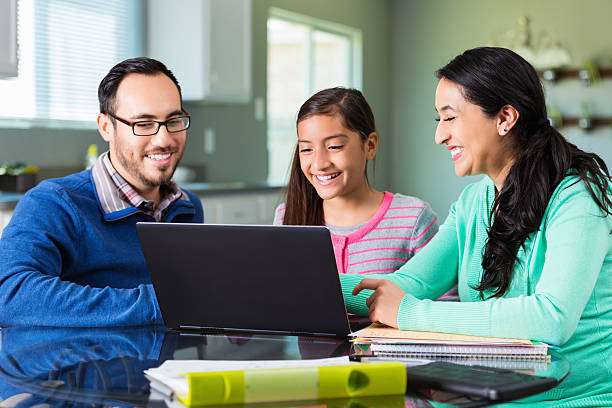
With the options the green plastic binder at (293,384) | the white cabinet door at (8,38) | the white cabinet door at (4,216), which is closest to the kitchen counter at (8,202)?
the white cabinet door at (4,216)

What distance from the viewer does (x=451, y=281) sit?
1.68 m

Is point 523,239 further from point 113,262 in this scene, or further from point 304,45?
point 304,45

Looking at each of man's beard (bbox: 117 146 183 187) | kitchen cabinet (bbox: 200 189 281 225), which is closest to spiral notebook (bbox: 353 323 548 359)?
man's beard (bbox: 117 146 183 187)

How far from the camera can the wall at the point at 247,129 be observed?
12.7 ft

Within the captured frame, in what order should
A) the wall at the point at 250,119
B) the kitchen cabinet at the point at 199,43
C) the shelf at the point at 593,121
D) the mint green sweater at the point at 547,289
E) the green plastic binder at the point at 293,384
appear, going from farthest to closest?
the shelf at the point at 593,121 < the wall at the point at 250,119 < the kitchen cabinet at the point at 199,43 < the mint green sweater at the point at 547,289 < the green plastic binder at the point at 293,384

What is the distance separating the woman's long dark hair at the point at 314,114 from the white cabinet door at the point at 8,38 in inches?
71.7

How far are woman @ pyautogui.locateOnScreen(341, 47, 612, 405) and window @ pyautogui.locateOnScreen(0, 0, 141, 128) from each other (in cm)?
285

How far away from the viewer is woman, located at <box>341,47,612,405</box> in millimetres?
1245

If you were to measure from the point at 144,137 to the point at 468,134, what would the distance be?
817 millimetres

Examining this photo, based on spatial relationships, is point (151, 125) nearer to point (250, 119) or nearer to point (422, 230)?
point (422, 230)

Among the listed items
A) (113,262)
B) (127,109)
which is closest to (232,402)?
(113,262)

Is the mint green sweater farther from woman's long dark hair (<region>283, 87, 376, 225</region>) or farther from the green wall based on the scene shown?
the green wall

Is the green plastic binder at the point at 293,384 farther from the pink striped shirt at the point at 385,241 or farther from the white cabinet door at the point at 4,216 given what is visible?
the white cabinet door at the point at 4,216

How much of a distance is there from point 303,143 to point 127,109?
1.64ft
